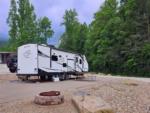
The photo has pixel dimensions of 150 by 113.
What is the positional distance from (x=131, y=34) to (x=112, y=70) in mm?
6510

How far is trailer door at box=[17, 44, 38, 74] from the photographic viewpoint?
73.9 ft

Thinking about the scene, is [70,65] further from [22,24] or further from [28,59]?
[22,24]

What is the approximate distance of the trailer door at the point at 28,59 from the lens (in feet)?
73.9

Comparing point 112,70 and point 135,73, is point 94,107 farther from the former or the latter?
point 112,70

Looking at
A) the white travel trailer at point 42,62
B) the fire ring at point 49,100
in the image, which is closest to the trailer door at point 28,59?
the white travel trailer at point 42,62

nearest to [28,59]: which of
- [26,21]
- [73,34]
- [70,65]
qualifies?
[70,65]

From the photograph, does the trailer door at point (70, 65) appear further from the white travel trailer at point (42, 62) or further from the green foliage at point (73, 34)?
the green foliage at point (73, 34)

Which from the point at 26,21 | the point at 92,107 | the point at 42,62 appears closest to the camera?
the point at 92,107

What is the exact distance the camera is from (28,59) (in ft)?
74.8

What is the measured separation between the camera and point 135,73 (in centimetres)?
4275

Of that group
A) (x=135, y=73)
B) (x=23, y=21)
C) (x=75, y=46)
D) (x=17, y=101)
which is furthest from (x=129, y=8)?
(x=17, y=101)

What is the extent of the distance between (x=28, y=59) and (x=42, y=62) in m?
1.01

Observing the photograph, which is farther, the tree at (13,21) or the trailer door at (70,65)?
the tree at (13,21)

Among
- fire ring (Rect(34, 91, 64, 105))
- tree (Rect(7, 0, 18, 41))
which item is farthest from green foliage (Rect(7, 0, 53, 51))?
fire ring (Rect(34, 91, 64, 105))
